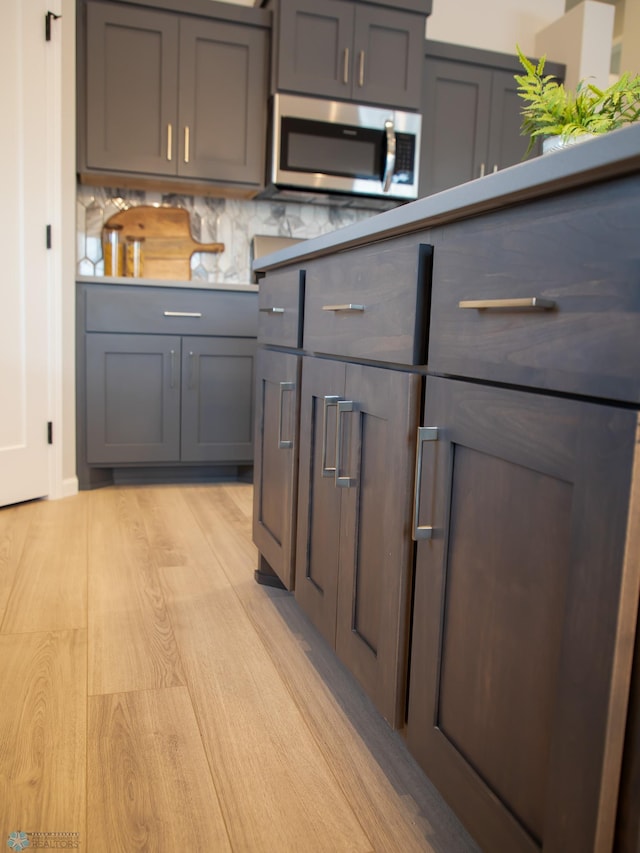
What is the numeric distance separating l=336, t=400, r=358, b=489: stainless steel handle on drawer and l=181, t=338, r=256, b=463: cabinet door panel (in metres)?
2.01

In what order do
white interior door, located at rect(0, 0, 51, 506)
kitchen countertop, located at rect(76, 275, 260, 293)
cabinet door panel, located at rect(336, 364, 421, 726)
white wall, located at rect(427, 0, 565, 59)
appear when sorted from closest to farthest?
cabinet door panel, located at rect(336, 364, 421, 726) < white interior door, located at rect(0, 0, 51, 506) < kitchen countertop, located at rect(76, 275, 260, 293) < white wall, located at rect(427, 0, 565, 59)

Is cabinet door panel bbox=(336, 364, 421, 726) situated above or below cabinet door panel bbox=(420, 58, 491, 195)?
below

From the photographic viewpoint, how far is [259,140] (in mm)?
3389

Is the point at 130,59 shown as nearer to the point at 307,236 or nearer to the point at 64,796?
the point at 307,236

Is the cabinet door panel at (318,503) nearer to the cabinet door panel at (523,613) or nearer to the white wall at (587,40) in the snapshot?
the cabinet door panel at (523,613)

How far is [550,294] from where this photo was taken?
0.77 meters

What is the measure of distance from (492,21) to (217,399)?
266cm

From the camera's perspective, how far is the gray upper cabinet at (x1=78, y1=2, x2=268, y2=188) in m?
3.14

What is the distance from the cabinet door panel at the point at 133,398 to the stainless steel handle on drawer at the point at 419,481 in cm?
234

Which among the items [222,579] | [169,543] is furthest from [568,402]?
[169,543]

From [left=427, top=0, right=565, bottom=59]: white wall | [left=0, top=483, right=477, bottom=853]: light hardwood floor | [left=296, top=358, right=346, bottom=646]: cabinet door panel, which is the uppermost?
[left=427, top=0, right=565, bottom=59]: white wall

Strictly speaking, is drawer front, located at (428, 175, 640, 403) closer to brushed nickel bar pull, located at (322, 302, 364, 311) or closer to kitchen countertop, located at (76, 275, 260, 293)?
brushed nickel bar pull, located at (322, 302, 364, 311)

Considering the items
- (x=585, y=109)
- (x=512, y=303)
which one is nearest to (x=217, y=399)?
(x=585, y=109)

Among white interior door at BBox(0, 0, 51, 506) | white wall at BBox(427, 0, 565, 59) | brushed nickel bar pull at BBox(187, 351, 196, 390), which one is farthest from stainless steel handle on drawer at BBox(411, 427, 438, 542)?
white wall at BBox(427, 0, 565, 59)
